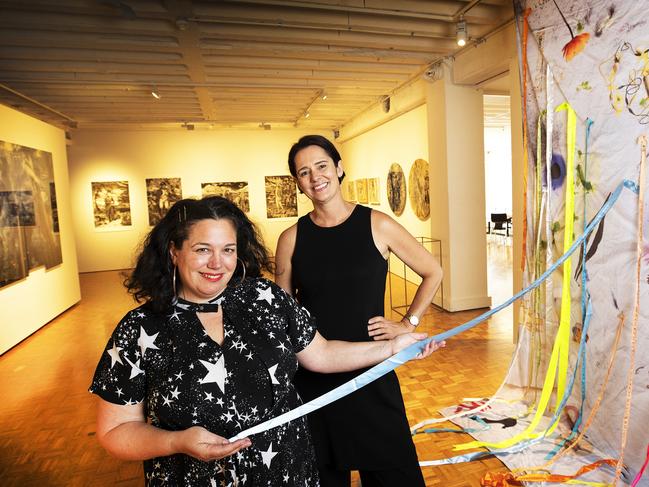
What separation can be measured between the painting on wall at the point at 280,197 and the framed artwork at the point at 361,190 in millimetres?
2706

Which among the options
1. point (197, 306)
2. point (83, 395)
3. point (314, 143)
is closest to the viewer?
point (197, 306)

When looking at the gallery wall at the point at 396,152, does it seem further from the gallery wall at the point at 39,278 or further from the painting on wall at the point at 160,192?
the gallery wall at the point at 39,278

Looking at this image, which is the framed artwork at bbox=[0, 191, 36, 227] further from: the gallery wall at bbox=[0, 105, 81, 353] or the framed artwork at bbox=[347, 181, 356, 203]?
the framed artwork at bbox=[347, 181, 356, 203]

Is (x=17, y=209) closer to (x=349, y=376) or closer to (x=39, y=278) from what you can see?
(x=39, y=278)

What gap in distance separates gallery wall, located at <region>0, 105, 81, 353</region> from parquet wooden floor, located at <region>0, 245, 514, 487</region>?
8.5 inches

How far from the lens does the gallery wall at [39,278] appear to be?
6.38m

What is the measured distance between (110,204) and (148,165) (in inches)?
64.0

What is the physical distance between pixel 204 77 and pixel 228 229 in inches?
270

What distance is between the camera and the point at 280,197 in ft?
47.2

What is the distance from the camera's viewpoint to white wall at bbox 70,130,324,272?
13000 mm

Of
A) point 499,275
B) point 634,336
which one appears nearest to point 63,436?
point 634,336

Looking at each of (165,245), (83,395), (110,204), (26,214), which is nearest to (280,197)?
(110,204)

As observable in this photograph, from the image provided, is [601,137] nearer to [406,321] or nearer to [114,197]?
[406,321]

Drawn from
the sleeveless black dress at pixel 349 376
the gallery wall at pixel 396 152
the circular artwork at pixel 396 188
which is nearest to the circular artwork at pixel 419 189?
the gallery wall at pixel 396 152
